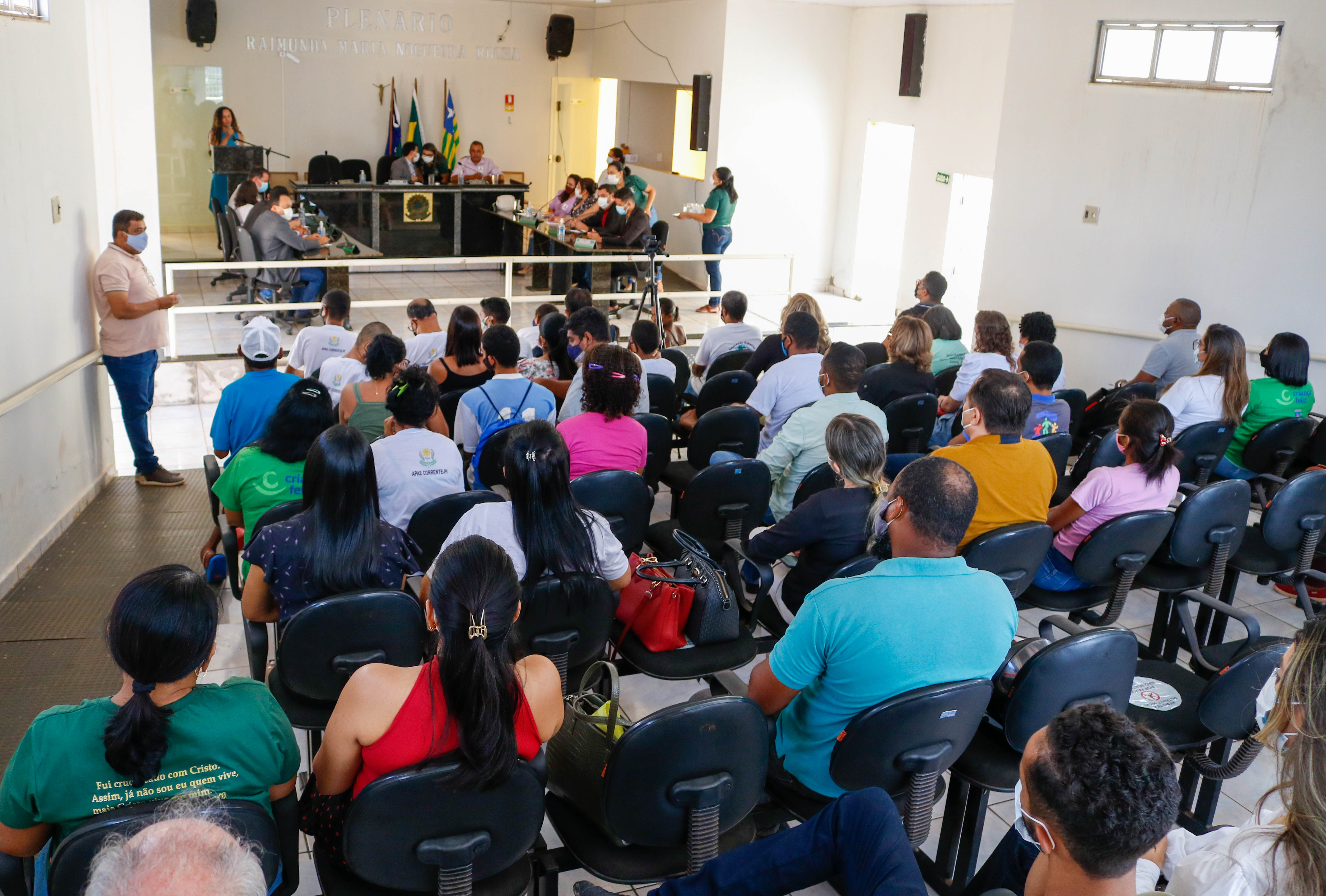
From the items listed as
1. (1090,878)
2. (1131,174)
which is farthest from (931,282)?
(1090,878)

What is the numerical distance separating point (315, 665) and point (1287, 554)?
380cm

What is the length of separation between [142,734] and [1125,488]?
3270mm

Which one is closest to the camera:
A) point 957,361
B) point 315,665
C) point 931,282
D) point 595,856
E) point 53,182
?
point 595,856

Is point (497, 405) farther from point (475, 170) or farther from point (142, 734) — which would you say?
point (475, 170)

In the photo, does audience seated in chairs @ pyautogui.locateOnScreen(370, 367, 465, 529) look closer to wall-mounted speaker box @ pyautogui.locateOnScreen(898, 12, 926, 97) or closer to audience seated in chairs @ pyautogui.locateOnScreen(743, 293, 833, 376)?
audience seated in chairs @ pyautogui.locateOnScreen(743, 293, 833, 376)

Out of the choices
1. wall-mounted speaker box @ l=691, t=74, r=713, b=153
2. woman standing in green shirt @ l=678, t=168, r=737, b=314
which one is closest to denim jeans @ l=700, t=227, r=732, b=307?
woman standing in green shirt @ l=678, t=168, r=737, b=314

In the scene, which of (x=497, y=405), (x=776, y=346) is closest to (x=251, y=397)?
(x=497, y=405)

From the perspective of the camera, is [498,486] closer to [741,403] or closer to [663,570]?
[663,570]

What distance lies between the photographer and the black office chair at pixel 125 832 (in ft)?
5.83

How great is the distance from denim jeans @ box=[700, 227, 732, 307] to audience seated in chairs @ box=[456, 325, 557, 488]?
22.2 feet

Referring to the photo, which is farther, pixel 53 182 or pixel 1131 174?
pixel 1131 174

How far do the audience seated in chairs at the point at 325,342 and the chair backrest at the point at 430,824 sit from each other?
158 inches

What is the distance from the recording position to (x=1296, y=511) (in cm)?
398

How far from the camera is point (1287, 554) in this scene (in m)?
4.18
